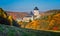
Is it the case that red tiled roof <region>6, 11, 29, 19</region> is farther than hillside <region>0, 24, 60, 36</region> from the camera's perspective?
Yes

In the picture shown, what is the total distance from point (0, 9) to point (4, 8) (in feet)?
0.65

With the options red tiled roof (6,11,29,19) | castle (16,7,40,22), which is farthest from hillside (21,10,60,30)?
red tiled roof (6,11,29,19)

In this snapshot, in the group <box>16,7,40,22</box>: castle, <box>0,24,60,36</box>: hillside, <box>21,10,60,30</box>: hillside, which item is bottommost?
<box>0,24,60,36</box>: hillside

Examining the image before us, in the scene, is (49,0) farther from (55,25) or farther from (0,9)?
(0,9)

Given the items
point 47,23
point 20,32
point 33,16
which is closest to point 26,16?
point 33,16

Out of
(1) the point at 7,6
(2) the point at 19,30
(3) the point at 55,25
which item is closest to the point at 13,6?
(1) the point at 7,6

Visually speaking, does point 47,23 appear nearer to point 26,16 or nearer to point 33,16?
point 33,16

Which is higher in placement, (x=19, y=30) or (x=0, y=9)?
(x=0, y=9)

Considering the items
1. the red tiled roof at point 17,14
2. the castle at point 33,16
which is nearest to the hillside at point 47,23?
the castle at point 33,16

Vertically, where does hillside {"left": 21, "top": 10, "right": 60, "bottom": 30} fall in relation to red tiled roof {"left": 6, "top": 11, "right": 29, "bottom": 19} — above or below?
below

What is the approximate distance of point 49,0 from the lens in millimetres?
13141

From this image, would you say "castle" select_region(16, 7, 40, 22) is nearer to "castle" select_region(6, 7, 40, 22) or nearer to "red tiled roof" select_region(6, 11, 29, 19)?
"castle" select_region(6, 7, 40, 22)

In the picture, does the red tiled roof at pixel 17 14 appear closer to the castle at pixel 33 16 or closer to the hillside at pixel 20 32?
the castle at pixel 33 16

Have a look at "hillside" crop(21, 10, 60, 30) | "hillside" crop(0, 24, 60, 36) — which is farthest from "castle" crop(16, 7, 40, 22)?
"hillside" crop(0, 24, 60, 36)
